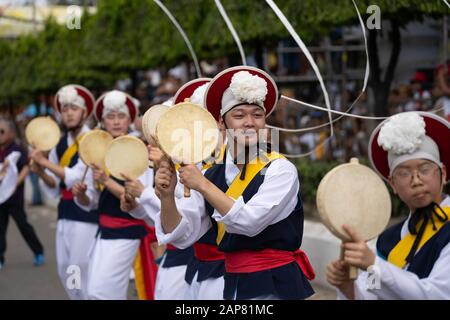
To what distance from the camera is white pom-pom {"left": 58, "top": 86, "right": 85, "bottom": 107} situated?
8.11m

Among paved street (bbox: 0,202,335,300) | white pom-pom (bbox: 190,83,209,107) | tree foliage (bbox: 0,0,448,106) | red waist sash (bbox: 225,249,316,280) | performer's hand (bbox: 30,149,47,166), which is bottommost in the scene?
paved street (bbox: 0,202,335,300)

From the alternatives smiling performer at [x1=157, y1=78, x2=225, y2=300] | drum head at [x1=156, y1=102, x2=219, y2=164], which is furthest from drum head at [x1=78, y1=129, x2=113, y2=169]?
drum head at [x1=156, y1=102, x2=219, y2=164]

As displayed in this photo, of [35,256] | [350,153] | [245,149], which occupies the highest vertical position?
[245,149]

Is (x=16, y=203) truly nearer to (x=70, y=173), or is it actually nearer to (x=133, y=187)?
(x=70, y=173)

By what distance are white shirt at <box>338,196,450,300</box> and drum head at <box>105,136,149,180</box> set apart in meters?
2.65

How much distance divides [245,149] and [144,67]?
1067 centimetres

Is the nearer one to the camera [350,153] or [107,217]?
[107,217]

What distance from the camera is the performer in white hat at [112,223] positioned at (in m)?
6.99

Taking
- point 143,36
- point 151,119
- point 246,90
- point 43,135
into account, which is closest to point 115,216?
point 43,135

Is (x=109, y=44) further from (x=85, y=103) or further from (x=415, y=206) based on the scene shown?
(x=415, y=206)

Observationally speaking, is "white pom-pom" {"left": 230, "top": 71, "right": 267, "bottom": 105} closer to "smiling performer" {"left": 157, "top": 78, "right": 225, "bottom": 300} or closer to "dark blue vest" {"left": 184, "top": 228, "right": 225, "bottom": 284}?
"smiling performer" {"left": 157, "top": 78, "right": 225, "bottom": 300}

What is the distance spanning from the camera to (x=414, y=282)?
11.2ft

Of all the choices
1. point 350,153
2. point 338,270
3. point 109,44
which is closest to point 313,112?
point 350,153

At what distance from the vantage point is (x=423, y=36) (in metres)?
13.8
